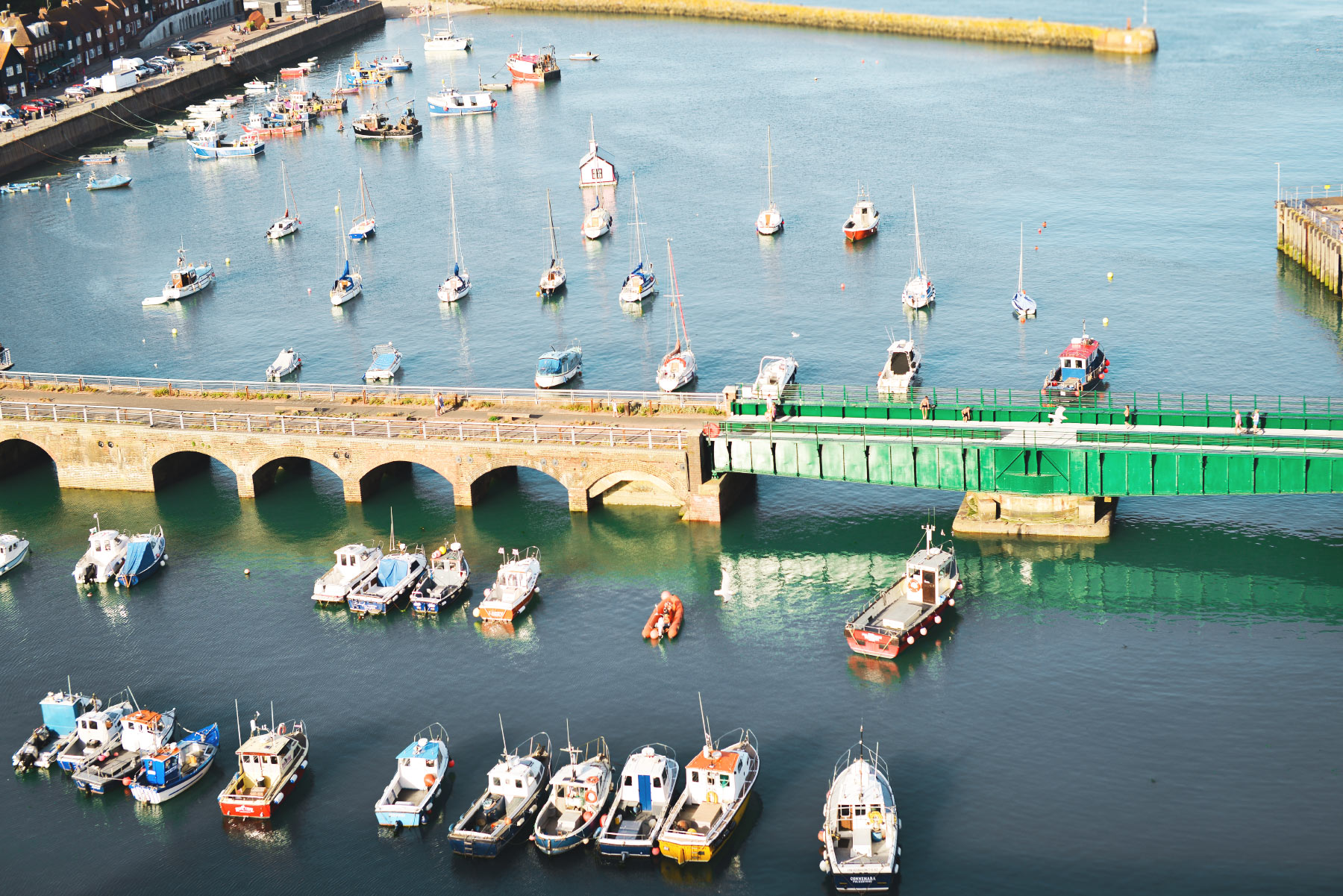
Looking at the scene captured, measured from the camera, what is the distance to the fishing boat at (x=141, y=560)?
9569cm

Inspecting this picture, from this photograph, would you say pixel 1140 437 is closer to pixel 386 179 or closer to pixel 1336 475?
pixel 1336 475

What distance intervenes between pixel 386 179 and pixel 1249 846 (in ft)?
495

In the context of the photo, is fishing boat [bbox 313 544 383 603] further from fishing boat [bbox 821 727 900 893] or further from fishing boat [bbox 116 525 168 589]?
fishing boat [bbox 821 727 900 893]

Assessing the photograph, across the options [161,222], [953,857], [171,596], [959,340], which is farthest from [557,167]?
[953,857]

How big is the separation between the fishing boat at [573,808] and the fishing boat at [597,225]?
326 ft

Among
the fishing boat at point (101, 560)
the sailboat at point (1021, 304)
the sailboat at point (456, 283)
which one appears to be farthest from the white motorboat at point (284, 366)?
the sailboat at point (1021, 304)

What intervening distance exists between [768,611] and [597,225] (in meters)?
82.3

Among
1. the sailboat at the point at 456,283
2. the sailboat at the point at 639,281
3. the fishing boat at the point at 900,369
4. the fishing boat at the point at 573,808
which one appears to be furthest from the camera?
the sailboat at the point at 456,283

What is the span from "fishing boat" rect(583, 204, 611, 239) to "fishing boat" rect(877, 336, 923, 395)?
173 feet

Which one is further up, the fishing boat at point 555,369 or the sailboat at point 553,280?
the sailboat at point 553,280

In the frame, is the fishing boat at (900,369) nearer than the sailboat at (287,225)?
Yes

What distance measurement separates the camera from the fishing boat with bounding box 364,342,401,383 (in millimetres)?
125688

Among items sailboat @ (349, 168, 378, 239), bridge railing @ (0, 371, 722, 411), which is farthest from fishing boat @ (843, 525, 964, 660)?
sailboat @ (349, 168, 378, 239)

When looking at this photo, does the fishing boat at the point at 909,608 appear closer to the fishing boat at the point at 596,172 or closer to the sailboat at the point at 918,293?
the sailboat at the point at 918,293
